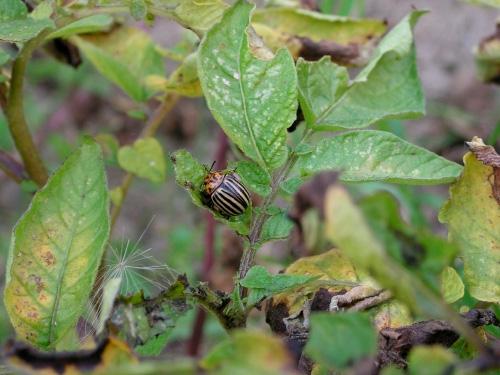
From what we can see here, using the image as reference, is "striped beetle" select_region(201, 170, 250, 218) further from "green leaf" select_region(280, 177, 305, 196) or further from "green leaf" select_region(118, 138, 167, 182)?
"green leaf" select_region(118, 138, 167, 182)

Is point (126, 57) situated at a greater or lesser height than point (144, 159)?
greater

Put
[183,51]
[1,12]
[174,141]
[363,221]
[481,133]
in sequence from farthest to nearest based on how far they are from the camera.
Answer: [174,141] → [481,133] → [183,51] → [1,12] → [363,221]

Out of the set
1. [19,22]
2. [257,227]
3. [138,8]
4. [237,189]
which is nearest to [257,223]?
[257,227]

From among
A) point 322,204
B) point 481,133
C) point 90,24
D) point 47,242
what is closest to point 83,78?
point 481,133

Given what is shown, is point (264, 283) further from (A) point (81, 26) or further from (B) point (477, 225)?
(A) point (81, 26)

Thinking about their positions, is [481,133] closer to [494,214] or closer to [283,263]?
[283,263]

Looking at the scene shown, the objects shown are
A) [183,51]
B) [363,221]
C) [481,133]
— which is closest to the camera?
[363,221]

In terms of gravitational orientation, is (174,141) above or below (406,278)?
below
